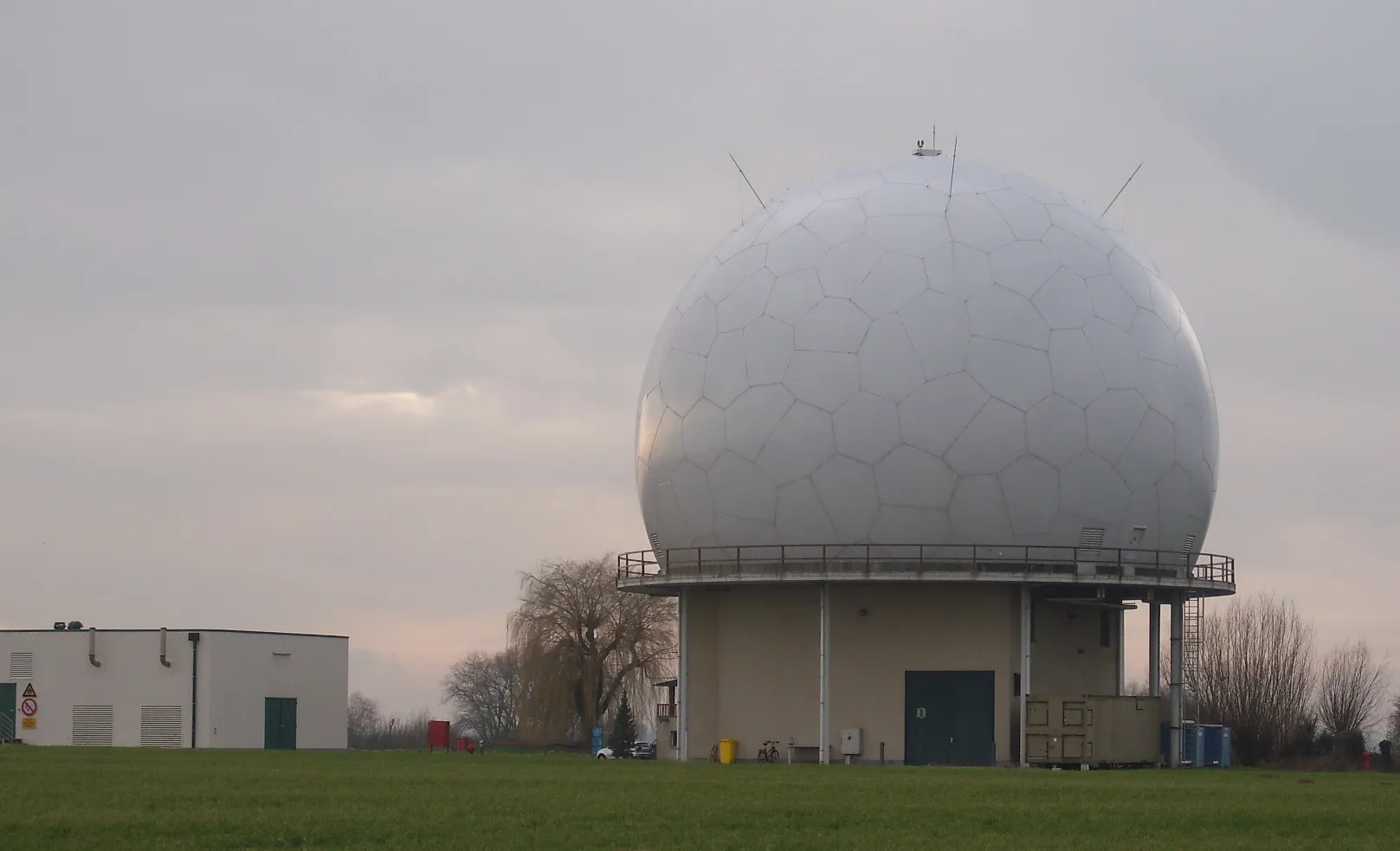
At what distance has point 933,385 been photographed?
32.6m

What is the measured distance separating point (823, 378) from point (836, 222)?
3.59m

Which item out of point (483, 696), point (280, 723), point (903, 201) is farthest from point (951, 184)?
point (483, 696)

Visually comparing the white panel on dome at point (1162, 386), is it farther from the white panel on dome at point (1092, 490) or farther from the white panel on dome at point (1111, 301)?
the white panel on dome at point (1092, 490)

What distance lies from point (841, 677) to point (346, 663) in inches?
854

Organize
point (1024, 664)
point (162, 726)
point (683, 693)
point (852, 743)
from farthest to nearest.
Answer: point (162, 726), point (683, 693), point (852, 743), point (1024, 664)

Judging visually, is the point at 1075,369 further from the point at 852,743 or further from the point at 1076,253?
the point at 852,743

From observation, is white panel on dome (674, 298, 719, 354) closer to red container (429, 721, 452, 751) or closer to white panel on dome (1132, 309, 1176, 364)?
white panel on dome (1132, 309, 1176, 364)

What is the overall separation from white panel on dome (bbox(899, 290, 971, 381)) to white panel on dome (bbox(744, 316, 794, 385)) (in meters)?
2.18

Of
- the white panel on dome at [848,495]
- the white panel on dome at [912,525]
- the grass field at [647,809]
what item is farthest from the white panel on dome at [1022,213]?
the grass field at [647,809]

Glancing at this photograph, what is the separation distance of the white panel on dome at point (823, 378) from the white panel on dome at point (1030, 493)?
3046mm

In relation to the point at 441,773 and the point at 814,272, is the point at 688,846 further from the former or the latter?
the point at 814,272

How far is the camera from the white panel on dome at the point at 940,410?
3241 cm

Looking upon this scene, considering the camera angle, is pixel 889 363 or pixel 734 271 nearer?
pixel 889 363

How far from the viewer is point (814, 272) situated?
1353 inches
